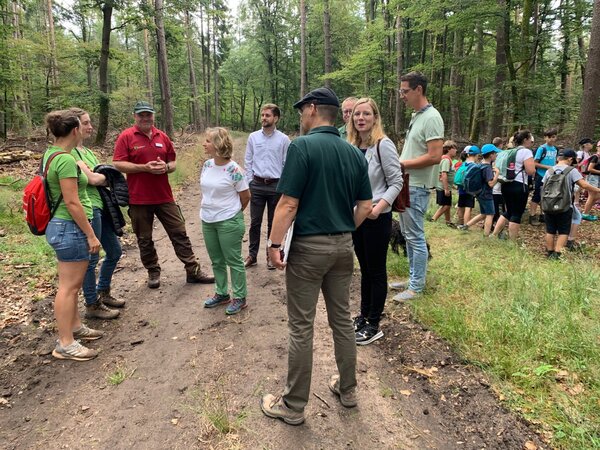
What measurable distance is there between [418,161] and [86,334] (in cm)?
387

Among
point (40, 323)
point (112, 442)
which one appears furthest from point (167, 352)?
point (40, 323)

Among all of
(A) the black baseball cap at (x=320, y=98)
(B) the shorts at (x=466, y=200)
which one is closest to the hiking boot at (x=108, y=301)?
(A) the black baseball cap at (x=320, y=98)

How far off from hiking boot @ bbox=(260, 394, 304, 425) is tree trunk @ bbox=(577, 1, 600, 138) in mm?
9626

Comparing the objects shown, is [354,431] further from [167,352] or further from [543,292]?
[543,292]

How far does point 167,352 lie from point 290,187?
223 centimetres

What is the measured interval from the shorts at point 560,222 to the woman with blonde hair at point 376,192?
424 cm

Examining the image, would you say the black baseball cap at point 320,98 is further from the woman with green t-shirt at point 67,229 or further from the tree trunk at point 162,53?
the tree trunk at point 162,53

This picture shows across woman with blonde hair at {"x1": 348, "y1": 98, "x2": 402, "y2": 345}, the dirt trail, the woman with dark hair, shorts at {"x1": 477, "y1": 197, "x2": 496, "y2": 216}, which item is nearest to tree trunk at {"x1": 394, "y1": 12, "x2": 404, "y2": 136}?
shorts at {"x1": 477, "y1": 197, "x2": 496, "y2": 216}

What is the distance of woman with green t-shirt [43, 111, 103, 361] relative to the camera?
3.10m

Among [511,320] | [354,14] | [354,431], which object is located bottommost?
[354,431]

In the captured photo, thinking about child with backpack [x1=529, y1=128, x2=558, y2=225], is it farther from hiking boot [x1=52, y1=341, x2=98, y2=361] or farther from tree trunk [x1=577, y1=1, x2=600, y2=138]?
hiking boot [x1=52, y1=341, x2=98, y2=361]

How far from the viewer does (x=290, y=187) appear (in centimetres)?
228

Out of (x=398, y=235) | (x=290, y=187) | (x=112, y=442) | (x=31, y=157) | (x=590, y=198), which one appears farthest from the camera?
(x=31, y=157)

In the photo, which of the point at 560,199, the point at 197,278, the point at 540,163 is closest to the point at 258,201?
the point at 197,278
